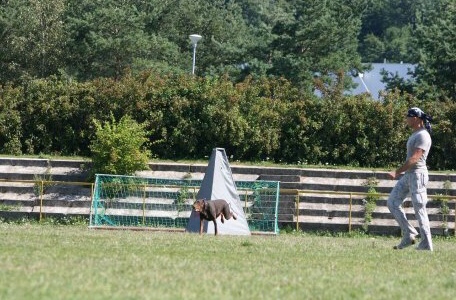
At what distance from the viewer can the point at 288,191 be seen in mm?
27938

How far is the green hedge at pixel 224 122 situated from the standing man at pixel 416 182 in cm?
1837

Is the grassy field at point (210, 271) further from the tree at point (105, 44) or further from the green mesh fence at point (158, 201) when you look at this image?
the tree at point (105, 44)

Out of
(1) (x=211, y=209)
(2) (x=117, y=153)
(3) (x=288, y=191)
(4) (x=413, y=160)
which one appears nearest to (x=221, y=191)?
(1) (x=211, y=209)

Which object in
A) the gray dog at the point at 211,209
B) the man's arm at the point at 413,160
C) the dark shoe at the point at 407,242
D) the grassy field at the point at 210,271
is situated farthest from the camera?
the gray dog at the point at 211,209

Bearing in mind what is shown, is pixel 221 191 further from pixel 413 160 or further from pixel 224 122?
pixel 224 122

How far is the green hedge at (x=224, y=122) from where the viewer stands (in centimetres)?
3425

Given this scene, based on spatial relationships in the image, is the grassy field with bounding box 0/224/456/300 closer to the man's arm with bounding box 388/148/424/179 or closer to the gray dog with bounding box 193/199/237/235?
the man's arm with bounding box 388/148/424/179

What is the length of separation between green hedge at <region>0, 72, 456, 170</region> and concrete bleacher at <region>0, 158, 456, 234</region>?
318 cm

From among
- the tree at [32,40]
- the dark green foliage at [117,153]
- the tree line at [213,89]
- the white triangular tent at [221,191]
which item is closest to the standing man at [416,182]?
the white triangular tent at [221,191]

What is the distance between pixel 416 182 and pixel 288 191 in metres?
12.5

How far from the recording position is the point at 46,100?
35312 mm

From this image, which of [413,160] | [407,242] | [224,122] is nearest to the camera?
[413,160]

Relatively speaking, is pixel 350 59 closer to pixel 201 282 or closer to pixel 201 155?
pixel 201 155

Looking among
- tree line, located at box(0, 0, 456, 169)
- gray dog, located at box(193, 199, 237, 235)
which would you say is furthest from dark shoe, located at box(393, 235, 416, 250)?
tree line, located at box(0, 0, 456, 169)
